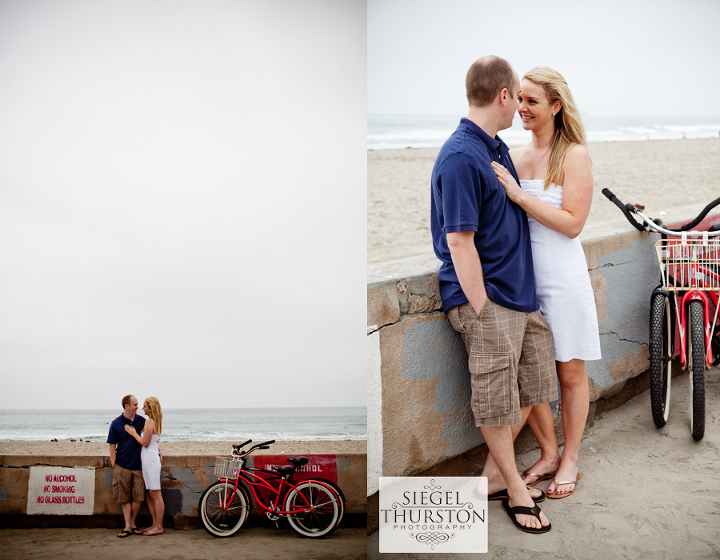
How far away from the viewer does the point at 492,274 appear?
5.74 feet

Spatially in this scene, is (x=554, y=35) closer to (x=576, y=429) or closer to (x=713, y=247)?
(x=713, y=247)

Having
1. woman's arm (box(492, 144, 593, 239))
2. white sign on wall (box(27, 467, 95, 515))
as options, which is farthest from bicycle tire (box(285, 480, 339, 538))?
woman's arm (box(492, 144, 593, 239))

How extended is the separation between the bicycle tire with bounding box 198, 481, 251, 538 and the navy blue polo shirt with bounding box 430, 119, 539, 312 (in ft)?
A: 5.62

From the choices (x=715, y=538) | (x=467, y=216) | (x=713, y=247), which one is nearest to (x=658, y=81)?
(x=713, y=247)

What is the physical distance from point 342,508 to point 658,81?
245cm

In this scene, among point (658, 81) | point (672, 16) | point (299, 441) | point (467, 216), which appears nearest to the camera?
point (467, 216)

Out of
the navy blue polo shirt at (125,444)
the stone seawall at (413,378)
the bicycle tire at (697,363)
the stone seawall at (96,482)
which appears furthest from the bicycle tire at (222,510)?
the bicycle tire at (697,363)

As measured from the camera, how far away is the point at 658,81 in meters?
2.66

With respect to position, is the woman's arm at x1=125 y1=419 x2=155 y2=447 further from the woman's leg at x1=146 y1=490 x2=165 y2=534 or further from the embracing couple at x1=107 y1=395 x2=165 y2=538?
the woman's leg at x1=146 y1=490 x2=165 y2=534

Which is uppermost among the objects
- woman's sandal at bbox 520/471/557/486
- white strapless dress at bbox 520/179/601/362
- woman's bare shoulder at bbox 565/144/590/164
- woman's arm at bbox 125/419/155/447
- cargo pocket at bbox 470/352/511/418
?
woman's bare shoulder at bbox 565/144/590/164

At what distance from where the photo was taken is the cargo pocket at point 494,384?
1.77 metres

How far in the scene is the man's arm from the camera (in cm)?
166

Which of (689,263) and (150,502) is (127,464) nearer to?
(150,502)

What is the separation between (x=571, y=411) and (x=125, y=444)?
6.87ft
